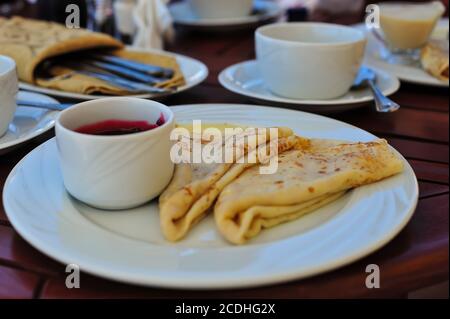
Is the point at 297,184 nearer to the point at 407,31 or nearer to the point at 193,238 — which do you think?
the point at 193,238

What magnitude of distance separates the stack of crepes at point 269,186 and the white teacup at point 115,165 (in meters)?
0.03

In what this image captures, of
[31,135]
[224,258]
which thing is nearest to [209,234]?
[224,258]

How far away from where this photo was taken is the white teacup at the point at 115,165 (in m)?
0.62

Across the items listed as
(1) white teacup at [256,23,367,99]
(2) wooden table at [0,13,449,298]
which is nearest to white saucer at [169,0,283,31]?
(1) white teacup at [256,23,367,99]

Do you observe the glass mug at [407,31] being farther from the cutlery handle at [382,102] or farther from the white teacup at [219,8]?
the white teacup at [219,8]

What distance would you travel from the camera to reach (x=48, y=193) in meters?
0.67

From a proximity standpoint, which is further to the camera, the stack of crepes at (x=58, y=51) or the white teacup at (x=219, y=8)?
the white teacup at (x=219, y=8)

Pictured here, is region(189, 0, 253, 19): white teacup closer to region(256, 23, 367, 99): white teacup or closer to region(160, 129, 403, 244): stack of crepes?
region(256, 23, 367, 99): white teacup

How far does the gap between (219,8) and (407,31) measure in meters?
0.59

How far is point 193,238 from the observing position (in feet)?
1.96

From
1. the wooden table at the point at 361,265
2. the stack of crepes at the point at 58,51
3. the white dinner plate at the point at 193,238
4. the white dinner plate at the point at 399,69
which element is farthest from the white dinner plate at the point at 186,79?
the white dinner plate at the point at 399,69

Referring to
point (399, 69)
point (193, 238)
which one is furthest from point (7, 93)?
point (399, 69)

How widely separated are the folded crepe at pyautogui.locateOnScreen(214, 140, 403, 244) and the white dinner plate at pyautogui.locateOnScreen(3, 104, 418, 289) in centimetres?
1

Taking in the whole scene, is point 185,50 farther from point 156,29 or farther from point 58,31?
point 58,31
